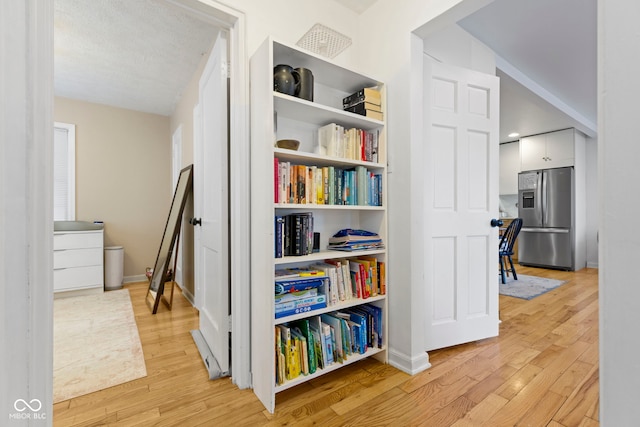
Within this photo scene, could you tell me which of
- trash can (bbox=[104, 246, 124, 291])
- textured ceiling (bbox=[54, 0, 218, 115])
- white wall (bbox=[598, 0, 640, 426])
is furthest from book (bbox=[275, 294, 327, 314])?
trash can (bbox=[104, 246, 124, 291])

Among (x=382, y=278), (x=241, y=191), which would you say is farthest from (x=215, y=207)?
(x=382, y=278)

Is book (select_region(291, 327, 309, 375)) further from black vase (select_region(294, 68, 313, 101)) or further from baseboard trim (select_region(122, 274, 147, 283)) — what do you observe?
baseboard trim (select_region(122, 274, 147, 283))

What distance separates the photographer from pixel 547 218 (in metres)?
5.21

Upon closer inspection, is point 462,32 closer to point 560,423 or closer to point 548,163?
point 560,423

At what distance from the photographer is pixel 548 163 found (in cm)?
529

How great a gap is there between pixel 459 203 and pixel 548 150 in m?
4.70

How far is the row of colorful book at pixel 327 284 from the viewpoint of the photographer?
152 cm

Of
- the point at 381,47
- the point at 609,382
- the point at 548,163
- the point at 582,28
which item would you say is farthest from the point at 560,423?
the point at 548,163

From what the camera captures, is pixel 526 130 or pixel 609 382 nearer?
pixel 609 382

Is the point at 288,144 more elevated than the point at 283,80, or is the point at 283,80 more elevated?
the point at 283,80

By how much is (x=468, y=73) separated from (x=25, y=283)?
265 cm

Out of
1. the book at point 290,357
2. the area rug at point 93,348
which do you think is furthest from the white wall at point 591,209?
the area rug at point 93,348

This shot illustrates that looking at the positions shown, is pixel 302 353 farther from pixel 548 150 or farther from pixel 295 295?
pixel 548 150

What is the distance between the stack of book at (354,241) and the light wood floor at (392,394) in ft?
2.61
